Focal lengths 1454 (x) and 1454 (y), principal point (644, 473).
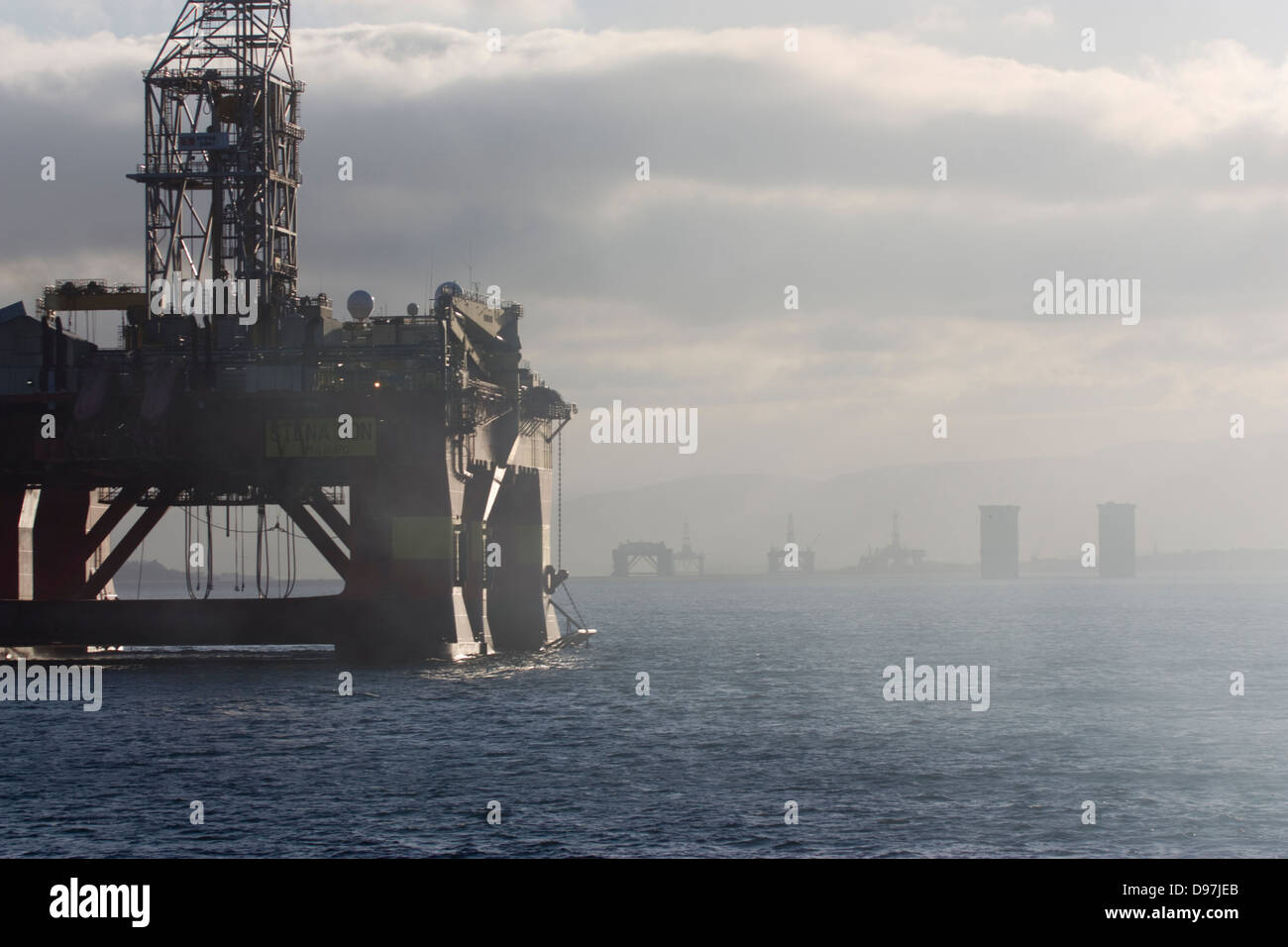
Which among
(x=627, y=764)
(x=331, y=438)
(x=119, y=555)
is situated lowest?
(x=627, y=764)

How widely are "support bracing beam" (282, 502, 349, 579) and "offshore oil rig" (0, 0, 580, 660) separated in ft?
0.29

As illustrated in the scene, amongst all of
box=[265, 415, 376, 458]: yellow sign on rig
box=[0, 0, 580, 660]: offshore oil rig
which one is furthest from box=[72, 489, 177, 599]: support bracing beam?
box=[265, 415, 376, 458]: yellow sign on rig

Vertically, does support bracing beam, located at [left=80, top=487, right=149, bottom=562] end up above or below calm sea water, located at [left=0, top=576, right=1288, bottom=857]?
above

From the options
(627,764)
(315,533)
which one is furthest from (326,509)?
(627,764)

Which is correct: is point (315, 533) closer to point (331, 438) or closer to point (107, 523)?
point (331, 438)

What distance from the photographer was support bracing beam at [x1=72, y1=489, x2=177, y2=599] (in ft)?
243

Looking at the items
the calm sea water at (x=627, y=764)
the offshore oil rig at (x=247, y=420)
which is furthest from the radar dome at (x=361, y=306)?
the calm sea water at (x=627, y=764)

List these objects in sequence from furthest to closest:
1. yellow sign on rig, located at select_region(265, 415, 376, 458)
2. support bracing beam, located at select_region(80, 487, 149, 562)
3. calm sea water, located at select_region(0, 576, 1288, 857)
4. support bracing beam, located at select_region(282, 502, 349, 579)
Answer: support bracing beam, located at select_region(80, 487, 149, 562), support bracing beam, located at select_region(282, 502, 349, 579), yellow sign on rig, located at select_region(265, 415, 376, 458), calm sea water, located at select_region(0, 576, 1288, 857)

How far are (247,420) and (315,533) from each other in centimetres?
682

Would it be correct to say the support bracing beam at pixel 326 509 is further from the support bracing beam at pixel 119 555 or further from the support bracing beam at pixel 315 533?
the support bracing beam at pixel 119 555

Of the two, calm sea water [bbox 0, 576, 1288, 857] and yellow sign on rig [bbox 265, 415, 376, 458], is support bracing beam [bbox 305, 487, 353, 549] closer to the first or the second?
yellow sign on rig [bbox 265, 415, 376, 458]

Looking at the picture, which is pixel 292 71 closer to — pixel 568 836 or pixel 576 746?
pixel 576 746

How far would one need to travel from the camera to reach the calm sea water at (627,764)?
33469 mm

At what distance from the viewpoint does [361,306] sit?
247 feet
